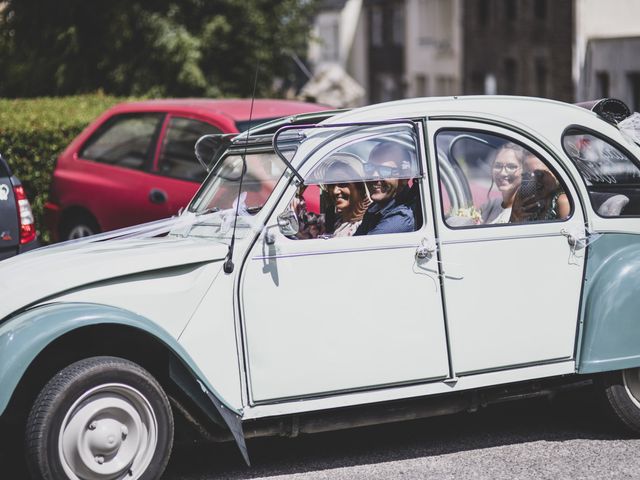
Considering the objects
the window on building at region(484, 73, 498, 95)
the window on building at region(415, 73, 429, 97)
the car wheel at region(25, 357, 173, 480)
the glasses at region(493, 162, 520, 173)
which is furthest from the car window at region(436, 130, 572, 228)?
the window on building at region(415, 73, 429, 97)

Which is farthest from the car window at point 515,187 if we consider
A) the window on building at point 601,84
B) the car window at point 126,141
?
the window on building at point 601,84

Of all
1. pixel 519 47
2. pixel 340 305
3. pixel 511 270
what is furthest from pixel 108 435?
pixel 519 47

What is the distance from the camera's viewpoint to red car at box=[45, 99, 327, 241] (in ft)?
31.8

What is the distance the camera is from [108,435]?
16.6ft

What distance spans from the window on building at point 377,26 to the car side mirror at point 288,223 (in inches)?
1935

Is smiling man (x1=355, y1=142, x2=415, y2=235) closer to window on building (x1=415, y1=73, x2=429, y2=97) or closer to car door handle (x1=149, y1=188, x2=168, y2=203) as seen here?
car door handle (x1=149, y1=188, x2=168, y2=203)

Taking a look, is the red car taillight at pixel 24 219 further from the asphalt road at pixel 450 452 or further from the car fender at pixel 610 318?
the car fender at pixel 610 318

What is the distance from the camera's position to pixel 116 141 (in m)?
10.7

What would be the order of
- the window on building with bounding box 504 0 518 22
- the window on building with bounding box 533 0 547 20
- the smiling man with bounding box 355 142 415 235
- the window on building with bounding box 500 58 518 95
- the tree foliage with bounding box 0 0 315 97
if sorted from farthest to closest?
the window on building with bounding box 500 58 518 95 → the window on building with bounding box 504 0 518 22 → the window on building with bounding box 533 0 547 20 → the tree foliage with bounding box 0 0 315 97 → the smiling man with bounding box 355 142 415 235

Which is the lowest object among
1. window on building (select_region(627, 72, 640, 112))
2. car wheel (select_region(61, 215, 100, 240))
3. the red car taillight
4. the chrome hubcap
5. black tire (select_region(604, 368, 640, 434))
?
black tire (select_region(604, 368, 640, 434))

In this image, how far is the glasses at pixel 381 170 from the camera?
5.68m

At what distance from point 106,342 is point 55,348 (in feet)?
0.77

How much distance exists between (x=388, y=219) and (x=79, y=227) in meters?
5.63

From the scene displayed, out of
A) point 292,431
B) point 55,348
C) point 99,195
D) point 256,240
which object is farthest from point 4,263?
point 99,195
